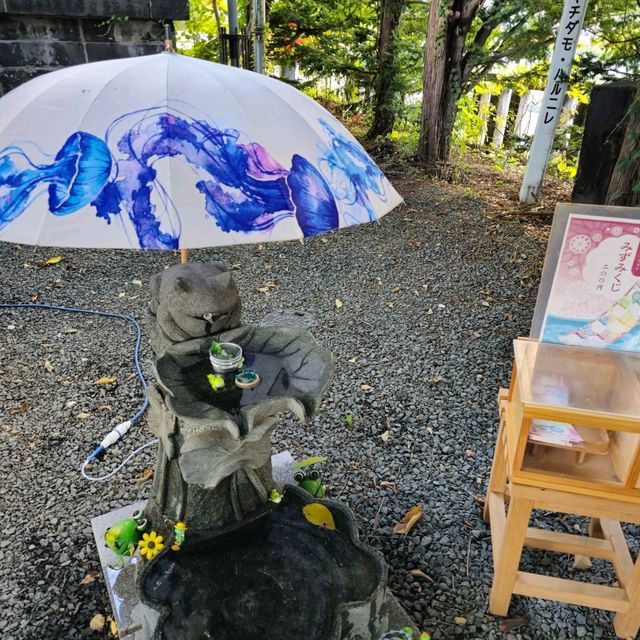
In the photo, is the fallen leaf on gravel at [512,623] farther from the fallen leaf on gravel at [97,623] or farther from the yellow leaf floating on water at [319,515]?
the fallen leaf on gravel at [97,623]

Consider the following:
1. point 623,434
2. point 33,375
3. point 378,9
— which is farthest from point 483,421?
point 378,9

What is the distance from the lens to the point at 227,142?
53.8 inches

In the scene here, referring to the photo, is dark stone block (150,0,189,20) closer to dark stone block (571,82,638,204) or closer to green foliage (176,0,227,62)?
green foliage (176,0,227,62)

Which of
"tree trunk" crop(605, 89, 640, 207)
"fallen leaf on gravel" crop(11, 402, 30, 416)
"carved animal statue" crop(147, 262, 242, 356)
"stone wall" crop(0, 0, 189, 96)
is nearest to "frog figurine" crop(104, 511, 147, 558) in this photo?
"carved animal statue" crop(147, 262, 242, 356)

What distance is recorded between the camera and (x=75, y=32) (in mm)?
5395

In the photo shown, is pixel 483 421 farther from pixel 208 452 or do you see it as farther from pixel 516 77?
pixel 516 77

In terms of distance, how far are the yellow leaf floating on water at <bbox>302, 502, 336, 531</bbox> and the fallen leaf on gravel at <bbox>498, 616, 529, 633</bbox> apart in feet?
2.70

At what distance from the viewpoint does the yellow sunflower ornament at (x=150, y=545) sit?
203 centimetres

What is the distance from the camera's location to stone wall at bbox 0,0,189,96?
521cm

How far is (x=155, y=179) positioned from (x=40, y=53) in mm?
5376

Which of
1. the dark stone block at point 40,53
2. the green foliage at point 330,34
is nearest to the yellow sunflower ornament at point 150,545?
the dark stone block at point 40,53

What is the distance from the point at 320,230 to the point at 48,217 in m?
0.69

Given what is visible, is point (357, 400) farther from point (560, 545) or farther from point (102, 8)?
point (102, 8)

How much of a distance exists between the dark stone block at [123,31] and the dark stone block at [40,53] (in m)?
0.20
